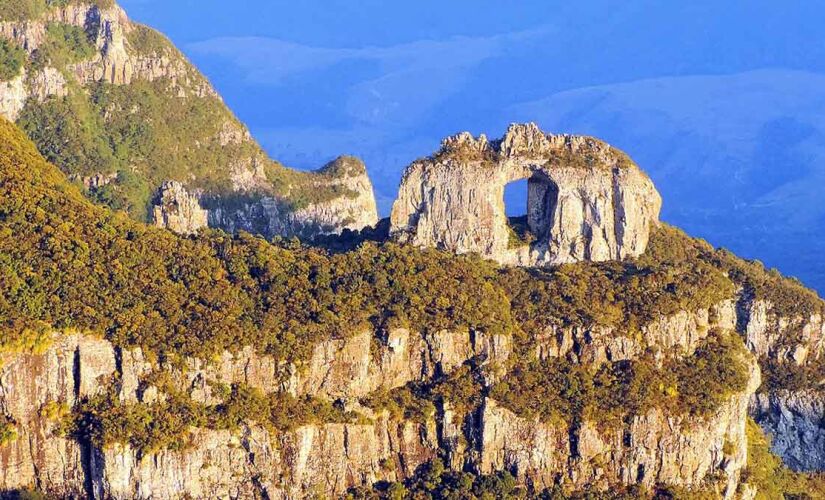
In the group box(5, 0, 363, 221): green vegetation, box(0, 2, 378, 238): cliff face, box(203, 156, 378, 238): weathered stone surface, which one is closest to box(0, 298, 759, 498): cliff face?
box(5, 0, 363, 221): green vegetation

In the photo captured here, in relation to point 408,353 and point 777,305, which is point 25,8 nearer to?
point 777,305

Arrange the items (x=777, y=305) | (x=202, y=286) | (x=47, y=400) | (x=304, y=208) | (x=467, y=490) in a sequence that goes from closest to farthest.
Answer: (x=47, y=400)
(x=467, y=490)
(x=202, y=286)
(x=777, y=305)
(x=304, y=208)

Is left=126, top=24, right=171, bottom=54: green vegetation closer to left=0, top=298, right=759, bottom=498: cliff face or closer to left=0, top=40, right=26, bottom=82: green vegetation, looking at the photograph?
left=0, top=40, right=26, bottom=82: green vegetation

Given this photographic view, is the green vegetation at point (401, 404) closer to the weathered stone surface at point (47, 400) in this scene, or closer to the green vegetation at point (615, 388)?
the green vegetation at point (615, 388)

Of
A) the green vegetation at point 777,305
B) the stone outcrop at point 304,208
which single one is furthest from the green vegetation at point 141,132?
the green vegetation at point 777,305

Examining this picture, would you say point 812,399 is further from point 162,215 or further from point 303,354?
point 162,215

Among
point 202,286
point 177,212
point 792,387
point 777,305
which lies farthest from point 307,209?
point 202,286
